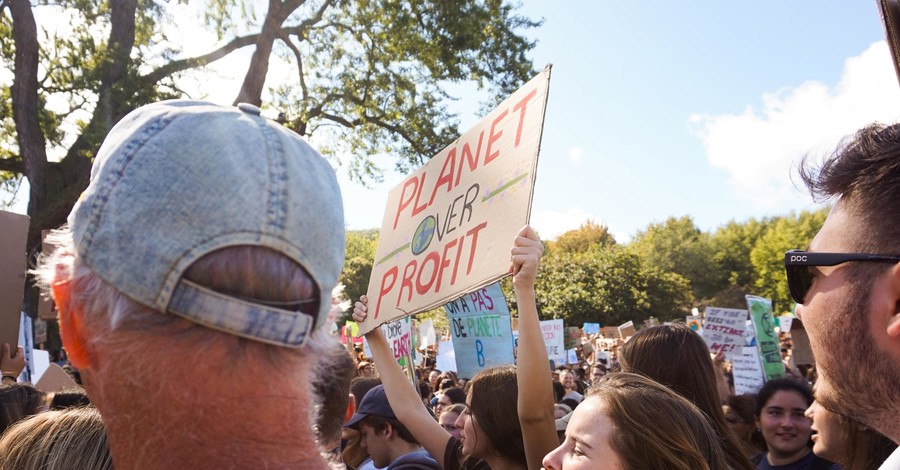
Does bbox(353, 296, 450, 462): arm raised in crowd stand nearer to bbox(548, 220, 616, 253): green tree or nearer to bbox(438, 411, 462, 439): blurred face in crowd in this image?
bbox(438, 411, 462, 439): blurred face in crowd

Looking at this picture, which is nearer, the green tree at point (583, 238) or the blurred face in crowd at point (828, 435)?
the blurred face in crowd at point (828, 435)

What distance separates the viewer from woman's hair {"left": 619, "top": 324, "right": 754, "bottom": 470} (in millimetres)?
2896

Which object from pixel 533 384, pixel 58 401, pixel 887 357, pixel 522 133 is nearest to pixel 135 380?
pixel 887 357

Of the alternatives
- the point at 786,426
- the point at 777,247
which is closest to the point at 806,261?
the point at 786,426

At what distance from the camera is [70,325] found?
0.97 meters

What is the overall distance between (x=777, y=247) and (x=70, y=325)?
71976mm

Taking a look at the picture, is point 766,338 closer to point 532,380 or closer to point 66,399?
point 532,380

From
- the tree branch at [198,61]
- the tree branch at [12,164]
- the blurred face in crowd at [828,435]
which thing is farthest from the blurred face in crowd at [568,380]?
the tree branch at [12,164]

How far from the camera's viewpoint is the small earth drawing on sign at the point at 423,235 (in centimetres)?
336

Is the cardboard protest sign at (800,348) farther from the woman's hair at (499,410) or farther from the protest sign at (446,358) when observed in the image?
the woman's hair at (499,410)

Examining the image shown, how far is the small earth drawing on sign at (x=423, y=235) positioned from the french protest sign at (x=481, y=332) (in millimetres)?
3213

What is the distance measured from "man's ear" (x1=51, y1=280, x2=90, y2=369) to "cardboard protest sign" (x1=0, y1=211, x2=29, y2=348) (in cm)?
201

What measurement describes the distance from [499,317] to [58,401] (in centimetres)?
424

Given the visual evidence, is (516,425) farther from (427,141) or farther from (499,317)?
(427,141)
